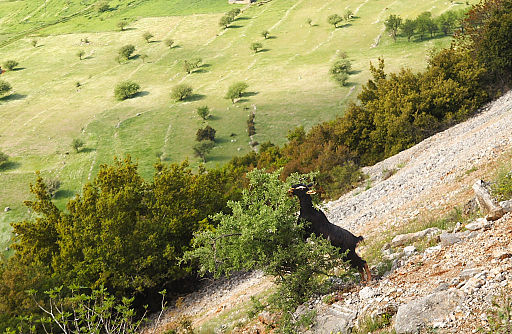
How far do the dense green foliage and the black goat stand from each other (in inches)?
315

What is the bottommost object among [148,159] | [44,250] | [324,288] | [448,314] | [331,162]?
[148,159]

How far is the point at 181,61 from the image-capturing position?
307 feet

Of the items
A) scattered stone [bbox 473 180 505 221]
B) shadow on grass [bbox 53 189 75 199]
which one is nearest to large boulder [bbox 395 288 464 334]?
scattered stone [bbox 473 180 505 221]

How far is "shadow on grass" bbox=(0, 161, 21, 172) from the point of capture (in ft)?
187

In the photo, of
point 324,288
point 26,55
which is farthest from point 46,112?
point 324,288

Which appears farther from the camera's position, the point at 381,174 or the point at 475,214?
the point at 381,174

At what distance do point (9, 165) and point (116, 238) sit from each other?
164 ft

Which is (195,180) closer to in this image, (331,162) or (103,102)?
(331,162)

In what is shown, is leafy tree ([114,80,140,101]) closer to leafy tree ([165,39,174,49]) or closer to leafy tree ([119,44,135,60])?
leafy tree ([119,44,135,60])

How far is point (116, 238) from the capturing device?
672 inches

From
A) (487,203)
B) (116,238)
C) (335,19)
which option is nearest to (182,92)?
(335,19)

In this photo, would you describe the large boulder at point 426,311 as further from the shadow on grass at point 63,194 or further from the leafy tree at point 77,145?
the leafy tree at point 77,145

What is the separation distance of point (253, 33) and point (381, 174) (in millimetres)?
87316

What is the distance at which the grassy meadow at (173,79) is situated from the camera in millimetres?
56719
